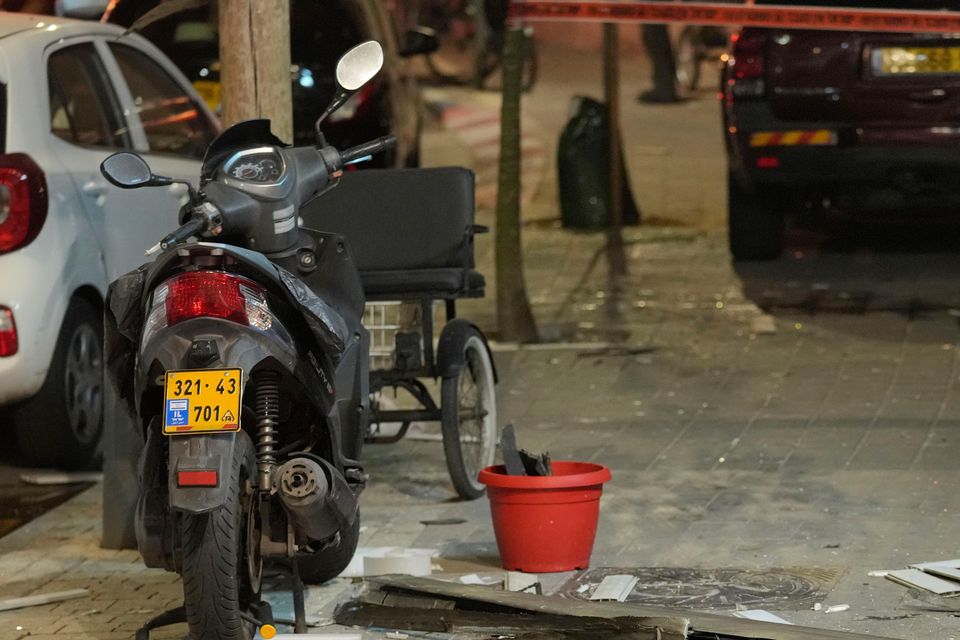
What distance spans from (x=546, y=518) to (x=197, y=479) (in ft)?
4.73

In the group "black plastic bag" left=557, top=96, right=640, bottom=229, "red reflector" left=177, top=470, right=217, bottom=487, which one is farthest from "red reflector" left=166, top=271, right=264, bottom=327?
"black plastic bag" left=557, top=96, right=640, bottom=229

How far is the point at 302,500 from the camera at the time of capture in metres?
4.70

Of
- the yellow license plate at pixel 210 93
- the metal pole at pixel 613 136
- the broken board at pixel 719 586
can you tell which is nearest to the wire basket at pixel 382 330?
the broken board at pixel 719 586

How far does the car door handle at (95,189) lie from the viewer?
704 cm

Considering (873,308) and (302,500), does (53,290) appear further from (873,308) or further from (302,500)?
(873,308)

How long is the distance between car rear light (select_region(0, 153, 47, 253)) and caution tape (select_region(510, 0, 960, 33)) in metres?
3.25

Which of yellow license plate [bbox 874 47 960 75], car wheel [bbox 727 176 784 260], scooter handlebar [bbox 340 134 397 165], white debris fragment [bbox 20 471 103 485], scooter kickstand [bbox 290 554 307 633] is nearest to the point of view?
scooter kickstand [bbox 290 554 307 633]

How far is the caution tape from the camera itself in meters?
9.20

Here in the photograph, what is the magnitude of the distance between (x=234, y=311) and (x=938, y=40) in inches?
244

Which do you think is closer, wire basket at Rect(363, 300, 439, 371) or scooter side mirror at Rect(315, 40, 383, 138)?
scooter side mirror at Rect(315, 40, 383, 138)

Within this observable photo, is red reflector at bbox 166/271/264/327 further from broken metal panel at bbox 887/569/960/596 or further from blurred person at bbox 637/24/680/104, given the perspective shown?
blurred person at bbox 637/24/680/104

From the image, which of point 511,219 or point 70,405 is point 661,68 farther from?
point 70,405

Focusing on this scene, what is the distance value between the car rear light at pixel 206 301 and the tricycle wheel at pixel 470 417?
190cm

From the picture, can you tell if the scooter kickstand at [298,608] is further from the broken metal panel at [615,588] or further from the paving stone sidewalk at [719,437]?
the broken metal panel at [615,588]
